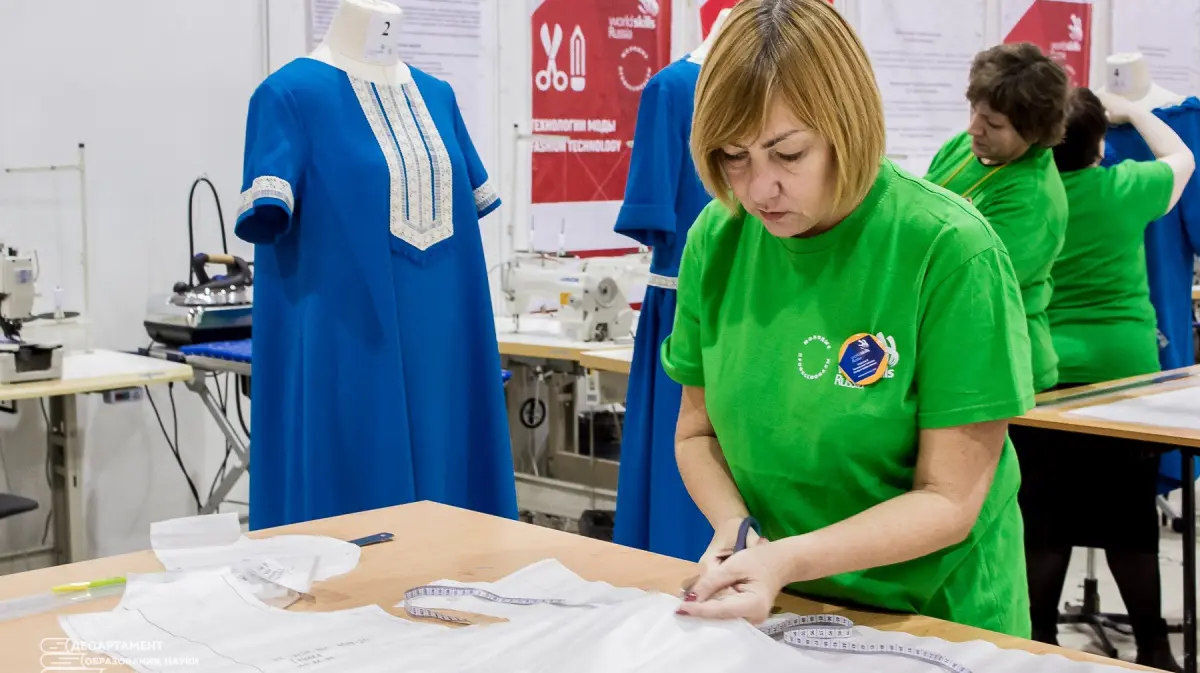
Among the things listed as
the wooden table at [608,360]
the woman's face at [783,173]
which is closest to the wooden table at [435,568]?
the woman's face at [783,173]

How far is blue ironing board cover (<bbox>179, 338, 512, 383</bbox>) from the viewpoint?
362 cm

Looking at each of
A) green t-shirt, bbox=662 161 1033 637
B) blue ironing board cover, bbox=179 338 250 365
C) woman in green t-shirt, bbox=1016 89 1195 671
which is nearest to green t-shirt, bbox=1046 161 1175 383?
woman in green t-shirt, bbox=1016 89 1195 671

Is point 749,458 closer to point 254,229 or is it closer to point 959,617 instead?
point 959,617

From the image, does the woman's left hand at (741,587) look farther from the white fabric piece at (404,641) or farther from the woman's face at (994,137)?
the woman's face at (994,137)

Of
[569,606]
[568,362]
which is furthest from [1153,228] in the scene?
[569,606]

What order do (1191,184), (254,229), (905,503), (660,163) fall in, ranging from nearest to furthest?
(905,503), (254,229), (660,163), (1191,184)

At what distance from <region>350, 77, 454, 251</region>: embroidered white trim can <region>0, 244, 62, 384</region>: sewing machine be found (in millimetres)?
1358

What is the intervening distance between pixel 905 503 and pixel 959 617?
0.64 feet

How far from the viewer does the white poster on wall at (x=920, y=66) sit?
21.4 feet

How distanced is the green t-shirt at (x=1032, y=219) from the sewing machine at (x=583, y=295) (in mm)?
1398

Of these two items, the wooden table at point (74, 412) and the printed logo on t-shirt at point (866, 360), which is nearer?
the printed logo on t-shirt at point (866, 360)

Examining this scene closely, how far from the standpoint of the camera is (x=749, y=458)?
1.44 meters

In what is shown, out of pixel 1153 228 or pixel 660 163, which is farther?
pixel 1153 228

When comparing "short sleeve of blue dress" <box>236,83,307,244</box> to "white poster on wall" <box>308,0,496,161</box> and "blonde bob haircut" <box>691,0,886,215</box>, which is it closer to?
"blonde bob haircut" <box>691,0,886,215</box>
